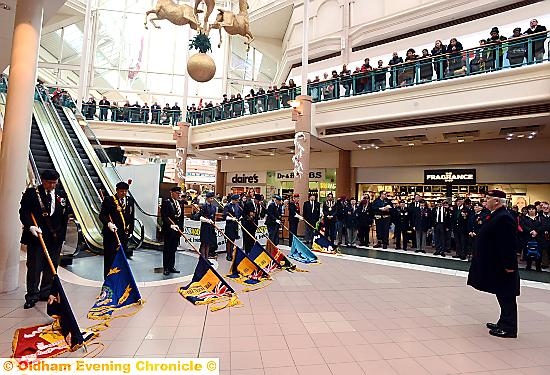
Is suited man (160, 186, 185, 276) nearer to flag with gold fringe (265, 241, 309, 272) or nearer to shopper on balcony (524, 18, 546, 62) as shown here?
flag with gold fringe (265, 241, 309, 272)

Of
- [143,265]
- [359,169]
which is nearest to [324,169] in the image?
[359,169]

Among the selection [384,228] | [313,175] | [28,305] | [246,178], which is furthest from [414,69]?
[246,178]

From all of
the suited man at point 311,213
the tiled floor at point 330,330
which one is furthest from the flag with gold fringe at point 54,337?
the suited man at point 311,213

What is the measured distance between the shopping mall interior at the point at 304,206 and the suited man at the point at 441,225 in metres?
0.06

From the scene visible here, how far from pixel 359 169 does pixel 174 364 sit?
1477 centimetres

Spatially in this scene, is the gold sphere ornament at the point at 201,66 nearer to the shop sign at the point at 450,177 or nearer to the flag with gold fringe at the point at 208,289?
the flag with gold fringe at the point at 208,289

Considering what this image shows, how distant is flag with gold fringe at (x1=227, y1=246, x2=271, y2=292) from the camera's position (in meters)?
5.94

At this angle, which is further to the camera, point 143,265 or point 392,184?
point 392,184

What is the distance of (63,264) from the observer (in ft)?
21.0

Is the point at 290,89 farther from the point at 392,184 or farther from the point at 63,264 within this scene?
the point at 63,264

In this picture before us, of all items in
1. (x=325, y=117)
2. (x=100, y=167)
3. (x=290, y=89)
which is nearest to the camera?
(x=100, y=167)

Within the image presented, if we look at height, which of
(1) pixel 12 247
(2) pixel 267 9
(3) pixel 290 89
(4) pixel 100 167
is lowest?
(1) pixel 12 247

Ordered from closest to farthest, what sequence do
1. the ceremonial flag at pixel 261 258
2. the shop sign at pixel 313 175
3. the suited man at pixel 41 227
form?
the suited man at pixel 41 227, the ceremonial flag at pixel 261 258, the shop sign at pixel 313 175

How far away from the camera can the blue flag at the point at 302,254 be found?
8.00 meters
